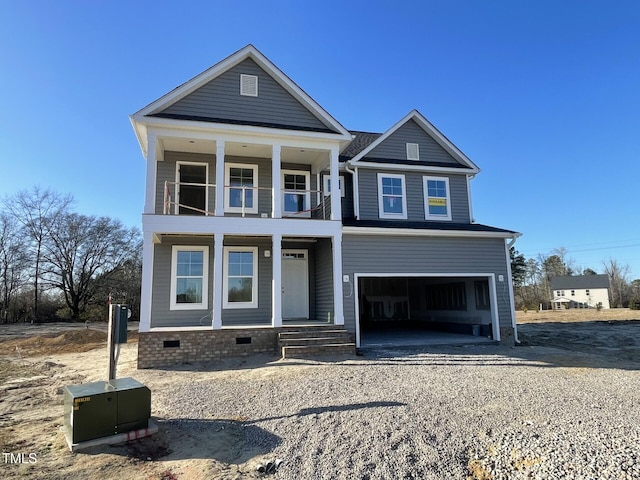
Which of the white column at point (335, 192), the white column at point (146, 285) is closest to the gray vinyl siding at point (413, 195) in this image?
the white column at point (335, 192)

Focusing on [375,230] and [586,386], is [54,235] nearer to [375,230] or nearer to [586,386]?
[375,230]

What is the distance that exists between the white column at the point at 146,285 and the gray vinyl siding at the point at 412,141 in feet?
28.4

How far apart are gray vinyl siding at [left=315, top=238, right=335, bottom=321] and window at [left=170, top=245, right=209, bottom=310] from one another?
3.81 m

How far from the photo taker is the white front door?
13.9 m

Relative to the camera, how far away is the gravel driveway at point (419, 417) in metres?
4.18

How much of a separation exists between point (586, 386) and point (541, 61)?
12.2 meters

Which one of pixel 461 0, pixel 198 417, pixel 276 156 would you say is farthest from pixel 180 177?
pixel 461 0

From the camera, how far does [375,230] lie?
40.7 feet

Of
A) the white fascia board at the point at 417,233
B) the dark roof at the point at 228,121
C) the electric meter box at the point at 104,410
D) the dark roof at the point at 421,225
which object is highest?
the dark roof at the point at 228,121

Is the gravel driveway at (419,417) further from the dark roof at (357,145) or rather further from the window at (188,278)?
the dark roof at (357,145)

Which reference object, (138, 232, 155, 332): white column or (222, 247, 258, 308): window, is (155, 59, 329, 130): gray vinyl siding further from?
(222, 247, 258, 308): window

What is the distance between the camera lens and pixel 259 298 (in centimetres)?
1302

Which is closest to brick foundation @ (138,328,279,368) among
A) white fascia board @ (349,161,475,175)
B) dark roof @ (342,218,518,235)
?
dark roof @ (342,218,518,235)

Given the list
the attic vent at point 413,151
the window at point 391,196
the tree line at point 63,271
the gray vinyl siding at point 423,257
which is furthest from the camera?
the tree line at point 63,271
